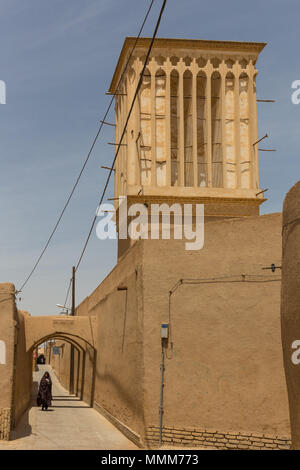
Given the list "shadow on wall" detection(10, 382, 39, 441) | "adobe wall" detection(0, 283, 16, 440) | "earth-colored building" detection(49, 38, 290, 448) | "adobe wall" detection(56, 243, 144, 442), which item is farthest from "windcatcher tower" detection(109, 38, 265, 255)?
"adobe wall" detection(0, 283, 16, 440)

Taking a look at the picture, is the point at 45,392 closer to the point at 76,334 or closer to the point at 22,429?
the point at 76,334

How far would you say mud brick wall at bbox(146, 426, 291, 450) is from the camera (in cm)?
1122

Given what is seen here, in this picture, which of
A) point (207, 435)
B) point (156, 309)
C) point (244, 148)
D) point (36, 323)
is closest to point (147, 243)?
point (156, 309)

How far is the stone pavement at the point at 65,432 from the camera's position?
13117mm

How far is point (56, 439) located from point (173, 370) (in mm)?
3845

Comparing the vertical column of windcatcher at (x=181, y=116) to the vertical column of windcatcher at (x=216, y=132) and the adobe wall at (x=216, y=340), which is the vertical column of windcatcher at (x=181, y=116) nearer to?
the vertical column of windcatcher at (x=216, y=132)

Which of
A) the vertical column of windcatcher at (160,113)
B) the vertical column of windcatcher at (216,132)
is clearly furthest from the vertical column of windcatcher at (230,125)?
the vertical column of windcatcher at (160,113)

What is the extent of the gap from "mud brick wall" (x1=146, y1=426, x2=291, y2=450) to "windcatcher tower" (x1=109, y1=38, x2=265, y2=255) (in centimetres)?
1231

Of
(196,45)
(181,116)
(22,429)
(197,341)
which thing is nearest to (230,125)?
(181,116)

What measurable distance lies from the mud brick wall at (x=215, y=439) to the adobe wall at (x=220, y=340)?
0.02 metres

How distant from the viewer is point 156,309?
1262cm

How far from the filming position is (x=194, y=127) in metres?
24.2

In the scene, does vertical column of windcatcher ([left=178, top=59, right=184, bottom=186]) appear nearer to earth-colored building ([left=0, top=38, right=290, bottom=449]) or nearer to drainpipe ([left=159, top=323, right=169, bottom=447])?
earth-colored building ([left=0, top=38, right=290, bottom=449])
